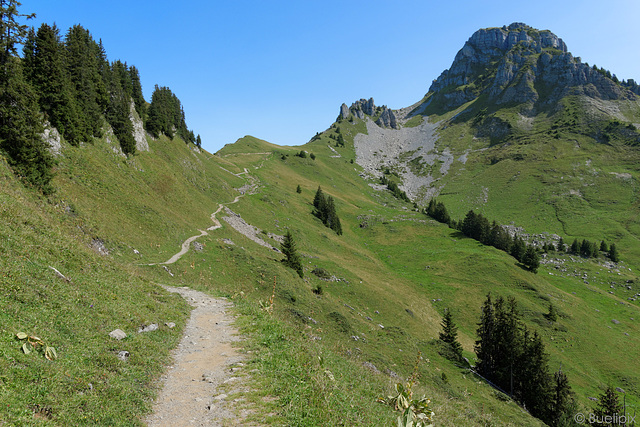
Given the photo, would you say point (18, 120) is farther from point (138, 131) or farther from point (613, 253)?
point (613, 253)

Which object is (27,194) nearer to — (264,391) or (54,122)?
(54,122)

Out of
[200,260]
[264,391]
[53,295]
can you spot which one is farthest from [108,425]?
[200,260]

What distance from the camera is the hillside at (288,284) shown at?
9195 mm

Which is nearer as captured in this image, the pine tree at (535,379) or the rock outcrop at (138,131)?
the pine tree at (535,379)

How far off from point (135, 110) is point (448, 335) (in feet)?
240

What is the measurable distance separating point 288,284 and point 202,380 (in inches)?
1077

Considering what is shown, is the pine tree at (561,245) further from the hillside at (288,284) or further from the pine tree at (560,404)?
the pine tree at (560,404)

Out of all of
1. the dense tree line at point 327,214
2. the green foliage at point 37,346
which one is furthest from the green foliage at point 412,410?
the dense tree line at point 327,214

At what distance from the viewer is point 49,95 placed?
3553 cm

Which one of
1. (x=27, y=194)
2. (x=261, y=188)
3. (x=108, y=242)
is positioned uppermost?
(x=261, y=188)

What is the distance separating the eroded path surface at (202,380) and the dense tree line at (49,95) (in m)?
24.7

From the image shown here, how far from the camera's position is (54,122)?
117 feet

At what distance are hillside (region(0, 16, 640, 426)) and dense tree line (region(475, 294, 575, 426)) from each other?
413 cm

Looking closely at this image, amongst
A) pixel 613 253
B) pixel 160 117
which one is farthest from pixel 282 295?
pixel 613 253
